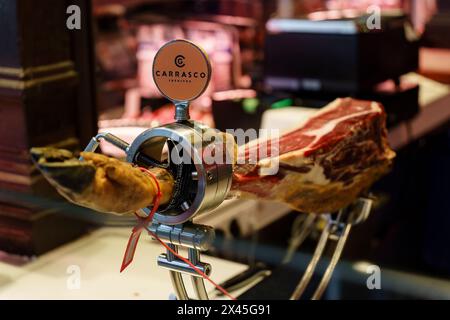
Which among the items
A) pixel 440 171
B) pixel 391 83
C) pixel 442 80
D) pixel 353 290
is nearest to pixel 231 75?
pixel 391 83

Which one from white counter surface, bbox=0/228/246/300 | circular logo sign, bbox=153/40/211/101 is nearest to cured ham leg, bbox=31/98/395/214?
circular logo sign, bbox=153/40/211/101

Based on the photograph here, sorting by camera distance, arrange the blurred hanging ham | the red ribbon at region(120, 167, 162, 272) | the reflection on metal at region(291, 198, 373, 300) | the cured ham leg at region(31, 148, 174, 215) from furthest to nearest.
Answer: the reflection on metal at region(291, 198, 373, 300), the blurred hanging ham, the red ribbon at region(120, 167, 162, 272), the cured ham leg at region(31, 148, 174, 215)

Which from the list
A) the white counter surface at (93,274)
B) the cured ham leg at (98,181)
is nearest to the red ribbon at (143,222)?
the cured ham leg at (98,181)

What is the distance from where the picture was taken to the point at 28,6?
1792 millimetres

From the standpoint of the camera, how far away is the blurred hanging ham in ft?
4.37

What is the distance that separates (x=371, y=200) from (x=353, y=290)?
38cm

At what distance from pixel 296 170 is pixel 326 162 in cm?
9

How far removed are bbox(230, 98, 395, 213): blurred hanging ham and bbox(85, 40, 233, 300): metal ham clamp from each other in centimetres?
14

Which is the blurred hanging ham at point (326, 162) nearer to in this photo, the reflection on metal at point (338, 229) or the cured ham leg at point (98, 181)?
the reflection on metal at point (338, 229)

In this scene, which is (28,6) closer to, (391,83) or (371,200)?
(371,200)

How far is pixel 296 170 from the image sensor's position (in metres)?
1.36

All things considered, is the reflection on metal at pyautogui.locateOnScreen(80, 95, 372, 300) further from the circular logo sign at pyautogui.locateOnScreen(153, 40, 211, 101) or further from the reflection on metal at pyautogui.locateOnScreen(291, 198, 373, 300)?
the reflection on metal at pyautogui.locateOnScreen(291, 198, 373, 300)

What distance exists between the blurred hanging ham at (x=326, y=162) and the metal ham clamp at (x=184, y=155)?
0.14m

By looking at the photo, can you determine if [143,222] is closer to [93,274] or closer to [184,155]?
[184,155]
